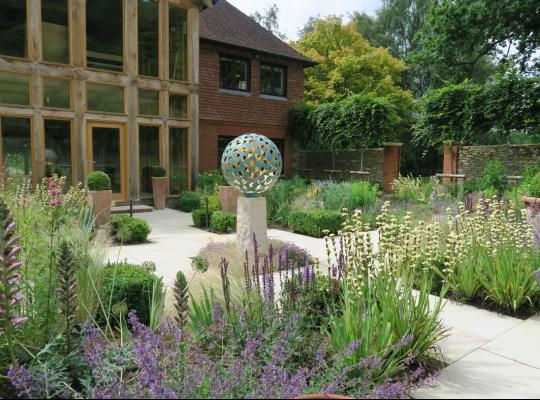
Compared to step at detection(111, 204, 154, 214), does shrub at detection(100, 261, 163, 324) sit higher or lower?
higher

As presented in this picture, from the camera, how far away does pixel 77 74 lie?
38.9 ft

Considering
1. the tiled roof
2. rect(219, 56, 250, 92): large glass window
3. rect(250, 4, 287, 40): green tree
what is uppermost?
rect(250, 4, 287, 40): green tree

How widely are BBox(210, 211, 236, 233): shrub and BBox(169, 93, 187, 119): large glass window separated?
20.1 feet

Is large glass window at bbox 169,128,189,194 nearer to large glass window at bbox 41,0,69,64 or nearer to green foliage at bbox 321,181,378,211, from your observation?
large glass window at bbox 41,0,69,64

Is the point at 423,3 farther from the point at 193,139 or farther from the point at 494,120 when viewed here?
the point at 193,139

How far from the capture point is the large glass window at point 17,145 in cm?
1098

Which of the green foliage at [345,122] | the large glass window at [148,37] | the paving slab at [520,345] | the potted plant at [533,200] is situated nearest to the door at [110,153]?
the large glass window at [148,37]

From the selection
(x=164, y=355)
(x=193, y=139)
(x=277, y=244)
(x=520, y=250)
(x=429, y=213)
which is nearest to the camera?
(x=164, y=355)

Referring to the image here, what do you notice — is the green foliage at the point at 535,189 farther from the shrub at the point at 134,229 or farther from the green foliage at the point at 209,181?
the green foliage at the point at 209,181

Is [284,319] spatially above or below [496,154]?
below

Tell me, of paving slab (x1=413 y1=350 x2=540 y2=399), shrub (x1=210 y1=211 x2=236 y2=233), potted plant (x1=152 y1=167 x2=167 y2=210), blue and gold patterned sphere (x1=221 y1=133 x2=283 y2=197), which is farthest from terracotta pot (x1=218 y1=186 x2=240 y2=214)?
paving slab (x1=413 y1=350 x2=540 y2=399)

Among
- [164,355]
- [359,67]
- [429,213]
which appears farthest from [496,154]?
[164,355]

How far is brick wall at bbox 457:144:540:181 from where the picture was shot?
543 inches

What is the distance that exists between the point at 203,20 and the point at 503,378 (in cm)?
1664
